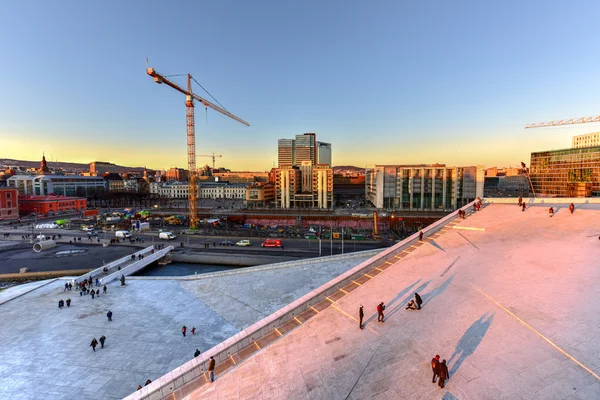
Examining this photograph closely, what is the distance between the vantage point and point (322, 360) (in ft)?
30.7

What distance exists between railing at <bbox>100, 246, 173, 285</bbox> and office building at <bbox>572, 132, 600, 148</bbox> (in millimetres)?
170577

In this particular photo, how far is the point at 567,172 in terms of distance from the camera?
292 feet

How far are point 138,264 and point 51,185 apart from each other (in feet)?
418

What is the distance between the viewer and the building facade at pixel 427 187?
3465 inches

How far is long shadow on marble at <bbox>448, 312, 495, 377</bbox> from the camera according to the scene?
8397mm

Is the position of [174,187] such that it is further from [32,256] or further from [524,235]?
[524,235]

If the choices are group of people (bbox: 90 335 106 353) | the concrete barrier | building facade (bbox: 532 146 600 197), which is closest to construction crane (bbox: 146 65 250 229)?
group of people (bbox: 90 335 106 353)

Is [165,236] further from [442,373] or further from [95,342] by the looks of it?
[442,373]

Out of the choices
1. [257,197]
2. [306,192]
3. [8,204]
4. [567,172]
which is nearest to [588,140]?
[567,172]

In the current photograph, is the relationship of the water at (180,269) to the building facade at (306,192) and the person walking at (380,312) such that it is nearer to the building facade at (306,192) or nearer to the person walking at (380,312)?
the person walking at (380,312)

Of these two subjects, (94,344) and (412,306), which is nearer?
(412,306)

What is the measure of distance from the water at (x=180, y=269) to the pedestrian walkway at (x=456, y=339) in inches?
1268

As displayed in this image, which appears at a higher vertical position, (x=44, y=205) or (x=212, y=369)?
(x=44, y=205)

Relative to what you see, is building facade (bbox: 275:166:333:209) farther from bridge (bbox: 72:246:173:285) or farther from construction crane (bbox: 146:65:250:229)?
bridge (bbox: 72:246:173:285)
